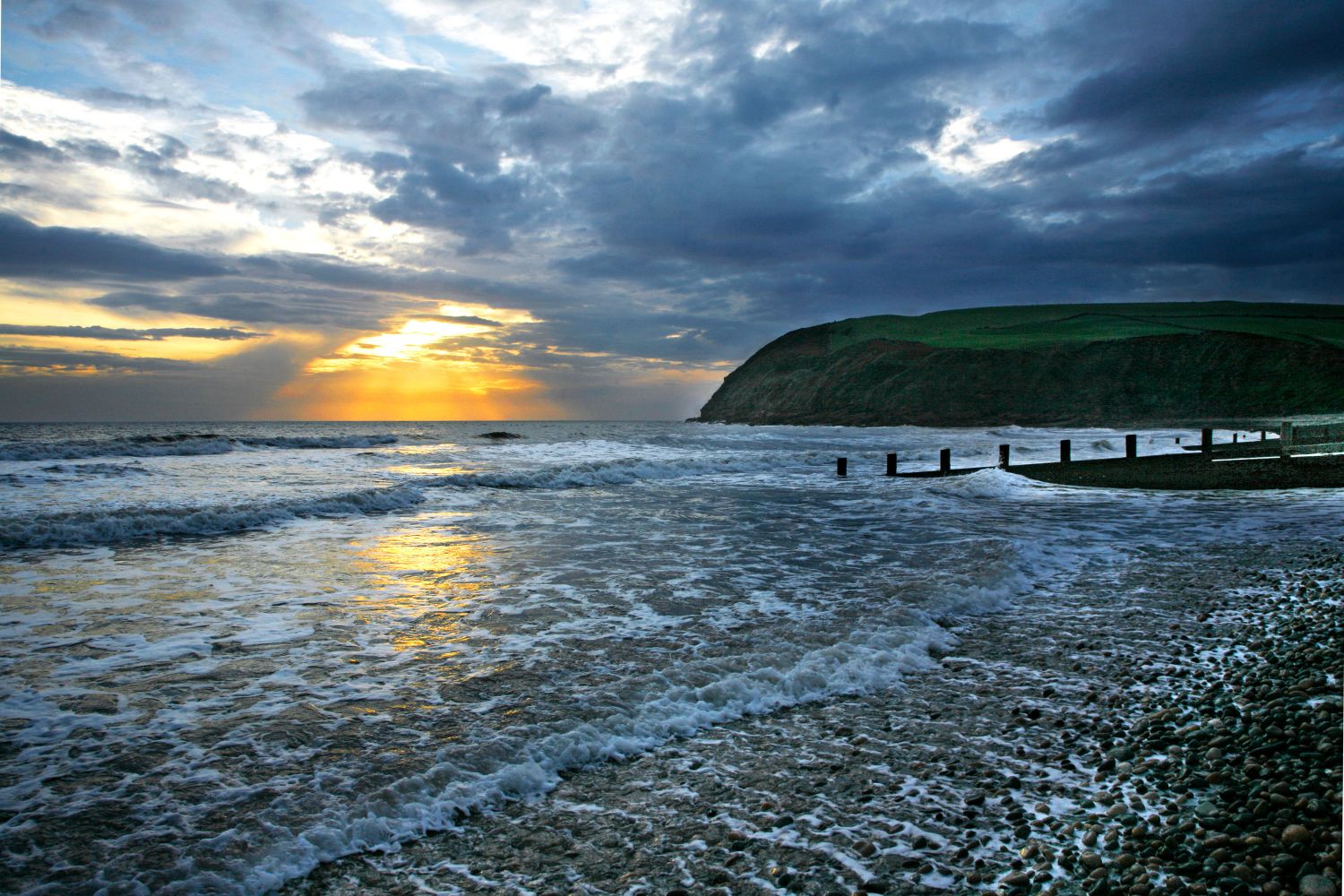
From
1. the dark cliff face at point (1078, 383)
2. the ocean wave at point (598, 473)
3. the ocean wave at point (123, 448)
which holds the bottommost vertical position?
the ocean wave at point (598, 473)

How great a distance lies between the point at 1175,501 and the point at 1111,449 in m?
21.6

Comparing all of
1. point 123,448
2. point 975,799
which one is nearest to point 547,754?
point 975,799

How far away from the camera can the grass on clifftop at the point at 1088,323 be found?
91.6 m

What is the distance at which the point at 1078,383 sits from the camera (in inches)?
3383

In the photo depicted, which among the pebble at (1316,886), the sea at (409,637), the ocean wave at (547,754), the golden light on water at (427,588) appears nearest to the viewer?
the pebble at (1316,886)

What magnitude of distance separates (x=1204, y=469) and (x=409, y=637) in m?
23.6

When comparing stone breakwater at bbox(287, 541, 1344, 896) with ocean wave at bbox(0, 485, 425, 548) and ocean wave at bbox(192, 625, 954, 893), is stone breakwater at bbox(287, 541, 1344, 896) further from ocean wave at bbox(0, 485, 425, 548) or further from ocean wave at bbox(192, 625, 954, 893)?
ocean wave at bbox(0, 485, 425, 548)

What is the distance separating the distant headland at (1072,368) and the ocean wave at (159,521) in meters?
82.2

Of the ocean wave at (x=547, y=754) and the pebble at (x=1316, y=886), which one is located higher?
the pebble at (x=1316, y=886)

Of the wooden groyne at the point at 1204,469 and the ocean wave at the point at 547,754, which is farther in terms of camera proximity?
the wooden groyne at the point at 1204,469

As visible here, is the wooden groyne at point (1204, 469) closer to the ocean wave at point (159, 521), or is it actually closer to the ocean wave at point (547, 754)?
the ocean wave at point (159, 521)

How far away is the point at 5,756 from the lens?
12.7 feet

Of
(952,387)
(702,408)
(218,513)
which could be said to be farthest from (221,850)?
(702,408)

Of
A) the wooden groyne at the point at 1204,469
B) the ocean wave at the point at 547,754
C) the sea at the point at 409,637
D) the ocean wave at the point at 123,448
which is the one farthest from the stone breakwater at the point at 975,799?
the ocean wave at the point at 123,448
